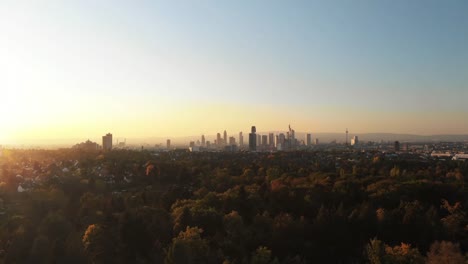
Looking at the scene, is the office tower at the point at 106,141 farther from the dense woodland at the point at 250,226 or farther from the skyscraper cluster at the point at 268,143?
the dense woodland at the point at 250,226

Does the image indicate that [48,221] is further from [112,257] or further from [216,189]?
[216,189]

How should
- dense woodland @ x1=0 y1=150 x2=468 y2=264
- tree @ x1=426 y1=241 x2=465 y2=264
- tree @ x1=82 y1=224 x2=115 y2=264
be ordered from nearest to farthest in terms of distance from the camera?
1. tree @ x1=426 y1=241 x2=465 y2=264
2. dense woodland @ x1=0 y1=150 x2=468 y2=264
3. tree @ x1=82 y1=224 x2=115 y2=264

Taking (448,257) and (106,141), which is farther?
(106,141)

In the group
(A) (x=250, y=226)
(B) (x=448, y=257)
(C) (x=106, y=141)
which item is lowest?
(A) (x=250, y=226)

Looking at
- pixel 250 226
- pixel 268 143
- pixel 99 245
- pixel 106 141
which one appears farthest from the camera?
pixel 268 143

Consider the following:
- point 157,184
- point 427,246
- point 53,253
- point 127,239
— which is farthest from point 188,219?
point 157,184

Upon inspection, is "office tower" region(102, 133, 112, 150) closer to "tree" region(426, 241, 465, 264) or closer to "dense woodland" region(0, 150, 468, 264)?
"dense woodland" region(0, 150, 468, 264)

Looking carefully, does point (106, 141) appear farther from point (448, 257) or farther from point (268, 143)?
point (448, 257)

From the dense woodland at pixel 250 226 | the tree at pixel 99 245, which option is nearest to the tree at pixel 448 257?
the dense woodland at pixel 250 226

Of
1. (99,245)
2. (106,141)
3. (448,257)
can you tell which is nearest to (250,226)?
(99,245)

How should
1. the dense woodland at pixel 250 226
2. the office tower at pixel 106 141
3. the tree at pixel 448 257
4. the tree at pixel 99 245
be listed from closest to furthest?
the tree at pixel 448 257 < the dense woodland at pixel 250 226 < the tree at pixel 99 245 < the office tower at pixel 106 141

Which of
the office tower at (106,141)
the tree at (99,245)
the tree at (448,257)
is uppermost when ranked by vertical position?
the office tower at (106,141)

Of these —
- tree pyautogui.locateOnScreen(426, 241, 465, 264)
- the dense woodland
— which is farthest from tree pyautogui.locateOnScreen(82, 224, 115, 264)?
tree pyautogui.locateOnScreen(426, 241, 465, 264)
